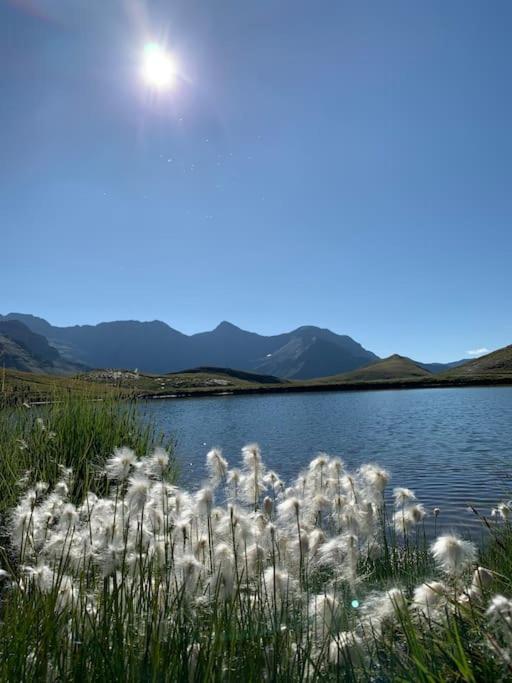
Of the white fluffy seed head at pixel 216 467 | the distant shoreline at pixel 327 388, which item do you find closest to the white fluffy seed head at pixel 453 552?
the white fluffy seed head at pixel 216 467

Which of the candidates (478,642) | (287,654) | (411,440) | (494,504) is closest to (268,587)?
(287,654)

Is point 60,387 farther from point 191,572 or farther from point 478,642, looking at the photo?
point 478,642

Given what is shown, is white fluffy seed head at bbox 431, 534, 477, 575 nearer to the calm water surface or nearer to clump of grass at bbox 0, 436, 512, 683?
clump of grass at bbox 0, 436, 512, 683

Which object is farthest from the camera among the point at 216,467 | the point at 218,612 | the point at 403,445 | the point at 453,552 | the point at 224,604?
the point at 403,445

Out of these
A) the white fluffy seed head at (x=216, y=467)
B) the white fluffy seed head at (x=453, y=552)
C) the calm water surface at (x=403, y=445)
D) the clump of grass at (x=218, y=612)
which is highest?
the white fluffy seed head at (x=216, y=467)

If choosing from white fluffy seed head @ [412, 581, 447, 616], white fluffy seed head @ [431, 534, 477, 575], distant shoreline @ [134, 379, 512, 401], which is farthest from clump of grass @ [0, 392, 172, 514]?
distant shoreline @ [134, 379, 512, 401]

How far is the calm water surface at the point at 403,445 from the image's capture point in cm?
2078

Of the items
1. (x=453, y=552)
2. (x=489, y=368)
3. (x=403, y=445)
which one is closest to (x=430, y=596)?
(x=453, y=552)

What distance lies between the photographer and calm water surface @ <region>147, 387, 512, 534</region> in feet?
68.2

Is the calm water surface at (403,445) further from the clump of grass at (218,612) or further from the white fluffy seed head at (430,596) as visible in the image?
the white fluffy seed head at (430,596)

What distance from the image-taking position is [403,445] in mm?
35625

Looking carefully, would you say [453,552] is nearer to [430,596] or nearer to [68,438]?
[430,596]

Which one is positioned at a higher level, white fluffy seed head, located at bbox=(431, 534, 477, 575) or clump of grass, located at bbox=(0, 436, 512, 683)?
white fluffy seed head, located at bbox=(431, 534, 477, 575)

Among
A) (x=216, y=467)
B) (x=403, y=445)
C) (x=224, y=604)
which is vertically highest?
(x=216, y=467)
